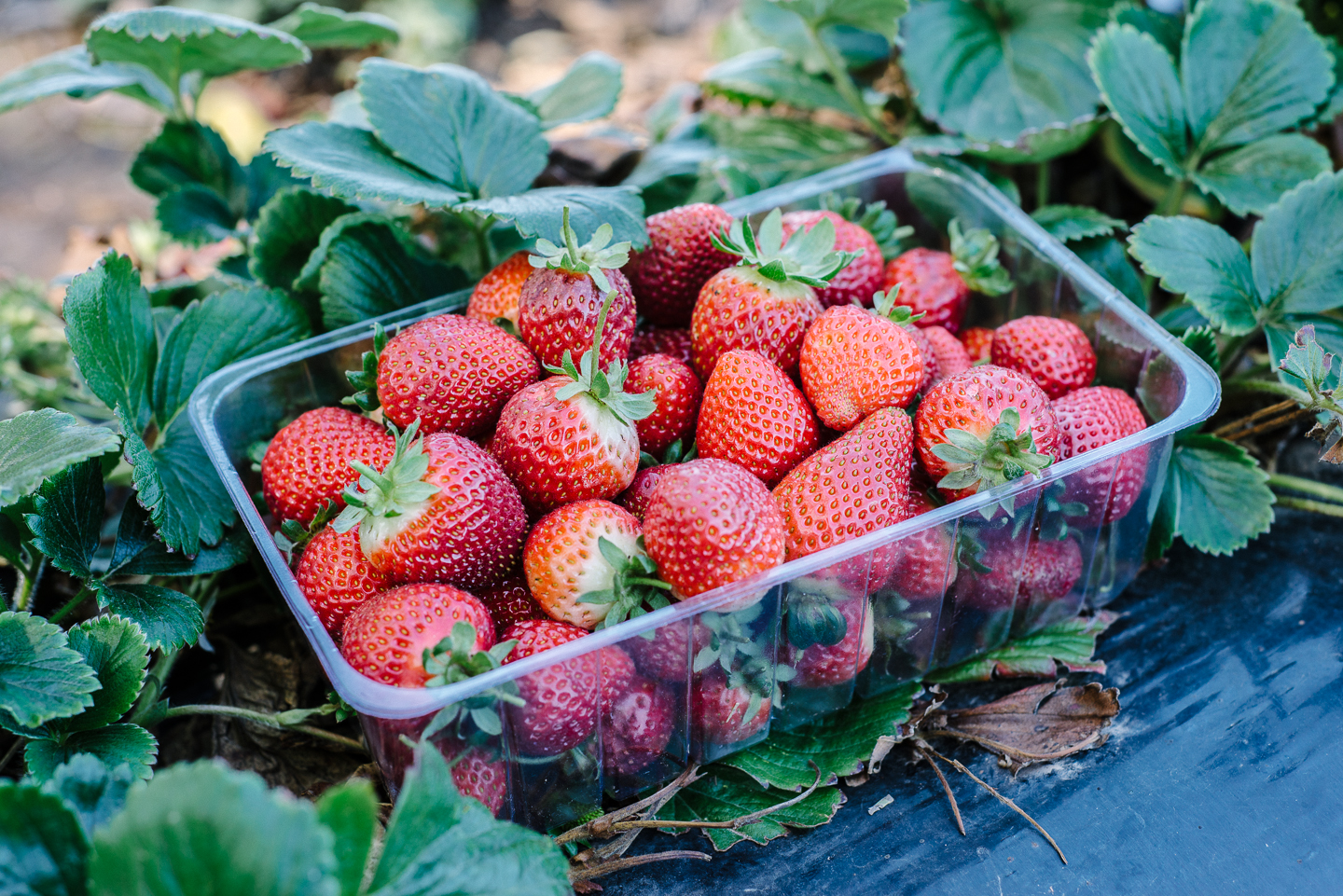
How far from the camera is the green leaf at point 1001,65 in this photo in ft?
4.92

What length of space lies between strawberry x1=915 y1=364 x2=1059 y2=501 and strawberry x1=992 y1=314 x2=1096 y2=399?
5.8 inches

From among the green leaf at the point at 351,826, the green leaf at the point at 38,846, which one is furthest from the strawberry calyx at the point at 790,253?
the green leaf at the point at 38,846

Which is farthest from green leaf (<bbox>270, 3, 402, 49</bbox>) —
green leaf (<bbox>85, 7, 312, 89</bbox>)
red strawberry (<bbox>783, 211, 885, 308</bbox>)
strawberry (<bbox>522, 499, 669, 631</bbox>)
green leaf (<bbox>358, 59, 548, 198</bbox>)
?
strawberry (<bbox>522, 499, 669, 631</bbox>)

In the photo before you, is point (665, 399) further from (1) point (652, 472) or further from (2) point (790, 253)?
(2) point (790, 253)

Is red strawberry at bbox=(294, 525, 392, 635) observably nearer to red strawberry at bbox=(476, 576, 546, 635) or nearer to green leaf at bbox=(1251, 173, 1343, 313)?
red strawberry at bbox=(476, 576, 546, 635)

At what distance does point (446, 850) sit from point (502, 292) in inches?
24.5

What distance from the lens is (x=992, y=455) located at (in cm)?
96

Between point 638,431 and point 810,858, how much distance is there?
0.45 m

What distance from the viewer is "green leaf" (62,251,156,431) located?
1.05 metres

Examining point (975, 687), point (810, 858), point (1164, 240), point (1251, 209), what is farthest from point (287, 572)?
point (1251, 209)

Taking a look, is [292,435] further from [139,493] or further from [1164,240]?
[1164,240]

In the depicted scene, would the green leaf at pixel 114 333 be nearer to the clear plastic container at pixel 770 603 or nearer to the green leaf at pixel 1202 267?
the clear plastic container at pixel 770 603

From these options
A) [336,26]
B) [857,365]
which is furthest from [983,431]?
[336,26]

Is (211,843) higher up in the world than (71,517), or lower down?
higher up
